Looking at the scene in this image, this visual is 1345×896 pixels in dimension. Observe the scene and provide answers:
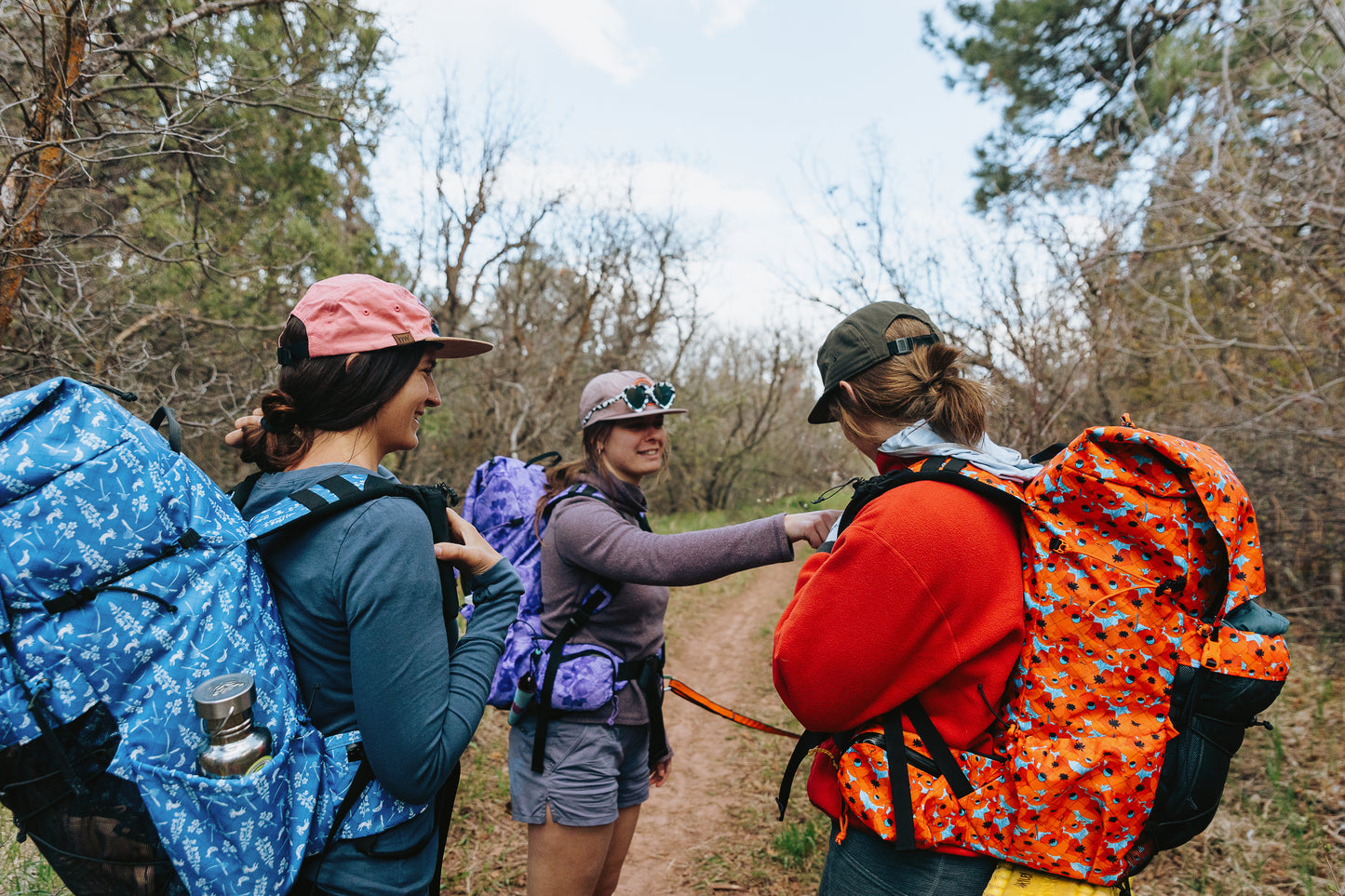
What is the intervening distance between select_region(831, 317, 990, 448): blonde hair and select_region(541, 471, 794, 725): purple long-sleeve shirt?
0.48m

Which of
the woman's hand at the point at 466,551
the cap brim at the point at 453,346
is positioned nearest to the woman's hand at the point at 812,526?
the woman's hand at the point at 466,551

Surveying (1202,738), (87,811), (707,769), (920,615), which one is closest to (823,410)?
(920,615)

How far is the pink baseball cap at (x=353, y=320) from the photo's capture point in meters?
1.57

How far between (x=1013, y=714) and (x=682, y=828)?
358 centimetres

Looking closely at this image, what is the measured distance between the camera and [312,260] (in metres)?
8.49

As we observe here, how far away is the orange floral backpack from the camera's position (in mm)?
1382

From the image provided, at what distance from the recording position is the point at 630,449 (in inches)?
106

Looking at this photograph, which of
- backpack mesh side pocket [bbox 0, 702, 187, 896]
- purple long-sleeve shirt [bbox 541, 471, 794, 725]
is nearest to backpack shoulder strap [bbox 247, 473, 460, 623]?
backpack mesh side pocket [bbox 0, 702, 187, 896]

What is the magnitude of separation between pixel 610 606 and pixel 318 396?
50.6 inches

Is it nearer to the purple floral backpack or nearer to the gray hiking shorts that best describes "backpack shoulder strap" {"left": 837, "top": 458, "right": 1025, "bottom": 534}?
the purple floral backpack

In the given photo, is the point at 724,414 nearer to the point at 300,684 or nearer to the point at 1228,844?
the point at 1228,844

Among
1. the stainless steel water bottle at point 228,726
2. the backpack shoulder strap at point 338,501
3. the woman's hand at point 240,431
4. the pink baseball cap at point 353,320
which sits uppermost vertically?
the pink baseball cap at point 353,320

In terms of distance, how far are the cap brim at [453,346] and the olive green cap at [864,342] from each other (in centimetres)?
89

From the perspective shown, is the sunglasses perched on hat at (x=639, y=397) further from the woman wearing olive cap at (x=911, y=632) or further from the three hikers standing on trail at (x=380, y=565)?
the woman wearing olive cap at (x=911, y=632)
